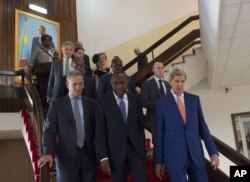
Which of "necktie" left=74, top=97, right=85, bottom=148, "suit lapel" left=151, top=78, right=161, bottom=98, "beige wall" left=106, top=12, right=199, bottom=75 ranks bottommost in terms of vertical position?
"necktie" left=74, top=97, right=85, bottom=148

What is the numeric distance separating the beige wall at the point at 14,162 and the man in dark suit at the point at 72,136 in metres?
5.83

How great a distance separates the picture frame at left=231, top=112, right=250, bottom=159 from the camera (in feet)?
23.3

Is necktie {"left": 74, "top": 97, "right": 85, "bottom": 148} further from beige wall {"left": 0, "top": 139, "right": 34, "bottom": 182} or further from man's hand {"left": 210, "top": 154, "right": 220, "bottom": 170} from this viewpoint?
beige wall {"left": 0, "top": 139, "right": 34, "bottom": 182}

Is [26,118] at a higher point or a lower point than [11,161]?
higher

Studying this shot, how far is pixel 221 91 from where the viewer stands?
7363 mm

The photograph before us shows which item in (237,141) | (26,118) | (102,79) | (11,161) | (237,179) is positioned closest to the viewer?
(237,179)

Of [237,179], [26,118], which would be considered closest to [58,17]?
[26,118]

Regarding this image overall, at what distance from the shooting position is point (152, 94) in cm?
364

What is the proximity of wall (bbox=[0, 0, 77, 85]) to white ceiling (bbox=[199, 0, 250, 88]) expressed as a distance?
3.89 metres

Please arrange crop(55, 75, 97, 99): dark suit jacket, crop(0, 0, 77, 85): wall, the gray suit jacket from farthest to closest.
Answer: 1. crop(0, 0, 77, 85): wall
2. the gray suit jacket
3. crop(55, 75, 97, 99): dark suit jacket

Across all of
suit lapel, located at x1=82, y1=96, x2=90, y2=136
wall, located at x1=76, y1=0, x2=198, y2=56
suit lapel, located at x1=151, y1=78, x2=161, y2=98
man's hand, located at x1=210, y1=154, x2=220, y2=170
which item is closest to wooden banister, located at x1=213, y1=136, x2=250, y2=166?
man's hand, located at x1=210, y1=154, x2=220, y2=170

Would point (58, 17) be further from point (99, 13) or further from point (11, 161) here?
point (11, 161)

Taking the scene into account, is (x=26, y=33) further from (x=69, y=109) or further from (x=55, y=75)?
(x=69, y=109)

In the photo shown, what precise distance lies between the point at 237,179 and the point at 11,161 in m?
6.67
